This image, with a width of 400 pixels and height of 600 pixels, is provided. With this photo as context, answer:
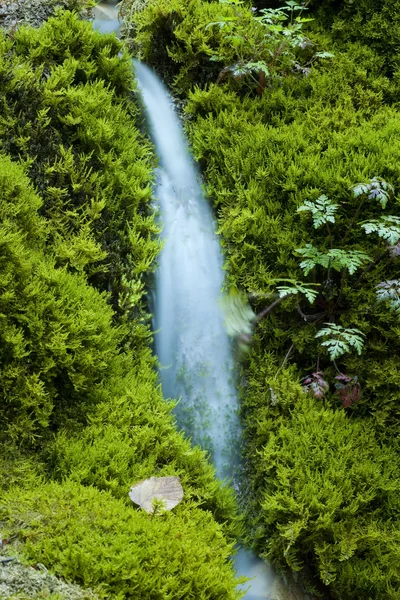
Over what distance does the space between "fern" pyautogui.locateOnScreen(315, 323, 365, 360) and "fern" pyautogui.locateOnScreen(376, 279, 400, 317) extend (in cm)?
25

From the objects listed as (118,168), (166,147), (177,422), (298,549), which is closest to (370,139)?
(166,147)

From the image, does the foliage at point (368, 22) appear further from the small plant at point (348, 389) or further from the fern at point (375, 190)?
the small plant at point (348, 389)

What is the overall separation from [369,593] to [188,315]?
199 cm

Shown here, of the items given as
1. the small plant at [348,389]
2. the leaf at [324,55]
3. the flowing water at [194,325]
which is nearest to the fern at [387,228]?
the small plant at [348,389]

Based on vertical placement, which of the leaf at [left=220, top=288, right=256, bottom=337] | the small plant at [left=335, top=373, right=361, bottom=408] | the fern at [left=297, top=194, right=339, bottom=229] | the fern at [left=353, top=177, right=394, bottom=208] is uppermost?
the fern at [left=353, top=177, right=394, bottom=208]

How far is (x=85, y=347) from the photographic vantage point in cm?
305

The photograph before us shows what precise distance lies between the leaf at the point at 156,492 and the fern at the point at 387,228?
1.89 m

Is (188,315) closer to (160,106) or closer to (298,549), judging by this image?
(298,549)

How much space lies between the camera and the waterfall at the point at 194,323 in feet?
11.5

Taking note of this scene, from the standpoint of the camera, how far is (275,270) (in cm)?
377

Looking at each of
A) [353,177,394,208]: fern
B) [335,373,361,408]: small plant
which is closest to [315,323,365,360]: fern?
[335,373,361,408]: small plant

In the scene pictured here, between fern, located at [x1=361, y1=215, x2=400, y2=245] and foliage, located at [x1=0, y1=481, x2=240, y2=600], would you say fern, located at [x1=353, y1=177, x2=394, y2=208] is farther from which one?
foliage, located at [x1=0, y1=481, x2=240, y2=600]

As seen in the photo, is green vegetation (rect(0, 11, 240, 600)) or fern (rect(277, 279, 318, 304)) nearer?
green vegetation (rect(0, 11, 240, 600))

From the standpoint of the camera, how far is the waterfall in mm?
3496
